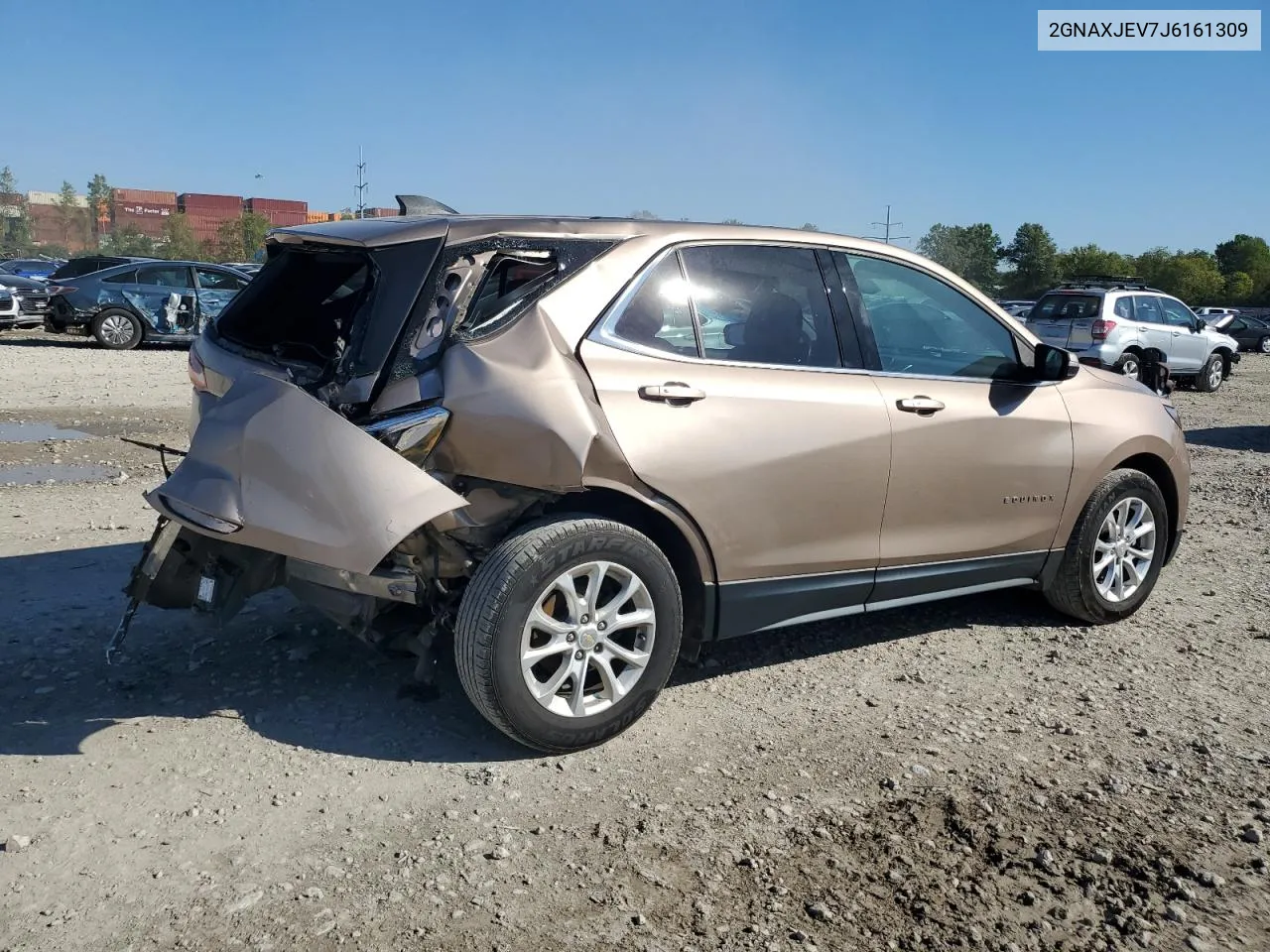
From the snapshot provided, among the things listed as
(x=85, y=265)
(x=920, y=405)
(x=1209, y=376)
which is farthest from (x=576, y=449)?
(x=85, y=265)

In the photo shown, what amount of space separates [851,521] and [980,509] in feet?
2.53

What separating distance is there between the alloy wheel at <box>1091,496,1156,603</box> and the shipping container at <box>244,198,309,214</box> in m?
114

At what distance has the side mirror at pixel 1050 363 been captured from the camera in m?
5.01

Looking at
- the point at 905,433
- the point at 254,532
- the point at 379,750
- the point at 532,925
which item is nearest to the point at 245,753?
the point at 379,750

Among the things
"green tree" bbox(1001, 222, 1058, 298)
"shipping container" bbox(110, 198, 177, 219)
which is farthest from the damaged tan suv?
"shipping container" bbox(110, 198, 177, 219)

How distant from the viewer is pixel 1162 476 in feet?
18.5

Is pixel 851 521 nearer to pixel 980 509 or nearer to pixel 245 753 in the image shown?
pixel 980 509

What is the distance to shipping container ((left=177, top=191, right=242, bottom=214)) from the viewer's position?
11612 centimetres

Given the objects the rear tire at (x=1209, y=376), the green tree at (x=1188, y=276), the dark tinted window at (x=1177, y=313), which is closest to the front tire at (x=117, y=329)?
the dark tinted window at (x=1177, y=313)

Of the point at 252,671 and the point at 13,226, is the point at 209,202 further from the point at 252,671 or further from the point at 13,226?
the point at 252,671

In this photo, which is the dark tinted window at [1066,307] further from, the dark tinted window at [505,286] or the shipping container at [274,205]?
the shipping container at [274,205]

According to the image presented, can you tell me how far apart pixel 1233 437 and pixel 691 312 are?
1146 centimetres

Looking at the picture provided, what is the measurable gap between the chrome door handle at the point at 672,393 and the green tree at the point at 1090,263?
7979cm

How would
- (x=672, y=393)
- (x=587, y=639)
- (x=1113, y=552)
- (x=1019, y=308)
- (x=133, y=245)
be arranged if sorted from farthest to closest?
(x=133, y=245), (x=1019, y=308), (x=1113, y=552), (x=672, y=393), (x=587, y=639)
